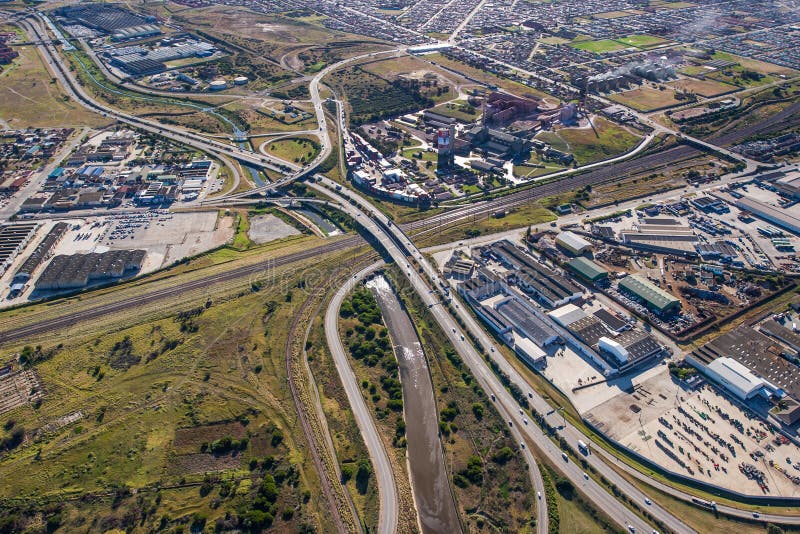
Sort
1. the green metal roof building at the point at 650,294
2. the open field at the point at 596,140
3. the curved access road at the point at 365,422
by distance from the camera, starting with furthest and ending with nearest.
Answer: the open field at the point at 596,140 < the green metal roof building at the point at 650,294 < the curved access road at the point at 365,422

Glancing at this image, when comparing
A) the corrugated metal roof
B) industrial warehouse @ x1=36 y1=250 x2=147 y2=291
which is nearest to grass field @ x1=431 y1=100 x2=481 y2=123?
the corrugated metal roof

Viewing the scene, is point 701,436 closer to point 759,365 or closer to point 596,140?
point 759,365

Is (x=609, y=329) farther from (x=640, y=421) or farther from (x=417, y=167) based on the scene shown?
(x=417, y=167)

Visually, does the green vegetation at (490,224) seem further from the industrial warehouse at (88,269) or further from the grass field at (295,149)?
the industrial warehouse at (88,269)

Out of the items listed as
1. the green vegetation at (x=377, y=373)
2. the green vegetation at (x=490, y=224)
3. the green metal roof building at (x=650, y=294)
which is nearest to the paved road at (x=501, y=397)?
the green vegetation at (x=490, y=224)

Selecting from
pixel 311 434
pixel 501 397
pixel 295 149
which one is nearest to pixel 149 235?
pixel 295 149

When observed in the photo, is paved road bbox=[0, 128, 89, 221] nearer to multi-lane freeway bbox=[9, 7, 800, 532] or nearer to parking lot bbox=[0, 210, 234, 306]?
parking lot bbox=[0, 210, 234, 306]
